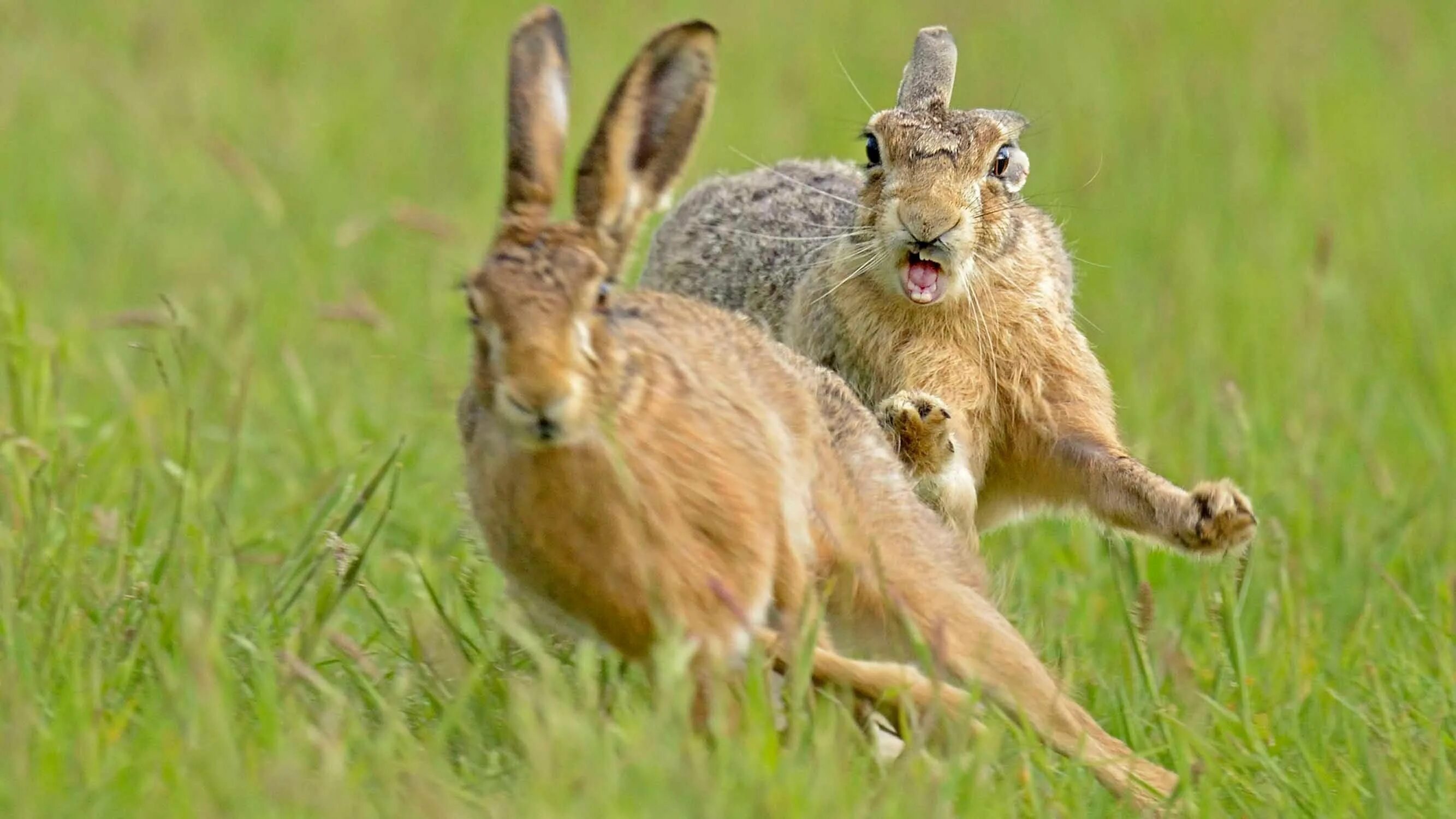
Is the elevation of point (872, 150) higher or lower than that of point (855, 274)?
higher

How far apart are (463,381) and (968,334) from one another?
104 inches

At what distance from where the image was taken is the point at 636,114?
13.3 feet

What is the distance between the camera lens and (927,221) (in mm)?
4902

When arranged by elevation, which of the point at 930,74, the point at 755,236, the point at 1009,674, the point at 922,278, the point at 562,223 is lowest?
the point at 1009,674

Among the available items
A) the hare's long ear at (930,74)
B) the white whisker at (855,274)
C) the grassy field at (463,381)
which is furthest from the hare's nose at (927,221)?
the grassy field at (463,381)

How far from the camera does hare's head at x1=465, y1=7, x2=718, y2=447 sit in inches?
138

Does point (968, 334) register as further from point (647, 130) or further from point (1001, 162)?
point (647, 130)

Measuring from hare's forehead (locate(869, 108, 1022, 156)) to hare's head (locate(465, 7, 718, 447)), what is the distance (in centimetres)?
90

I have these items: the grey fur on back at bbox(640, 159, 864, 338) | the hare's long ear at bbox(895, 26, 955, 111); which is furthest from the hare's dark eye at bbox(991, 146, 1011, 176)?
the grey fur on back at bbox(640, 159, 864, 338)

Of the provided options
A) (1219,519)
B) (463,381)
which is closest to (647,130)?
(1219,519)

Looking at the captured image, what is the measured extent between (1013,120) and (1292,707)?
5.01ft

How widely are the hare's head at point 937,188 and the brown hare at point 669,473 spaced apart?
1.67 feet

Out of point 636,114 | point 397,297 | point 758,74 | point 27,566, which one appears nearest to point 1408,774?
point 636,114

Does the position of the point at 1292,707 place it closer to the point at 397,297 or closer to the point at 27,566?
the point at 27,566
